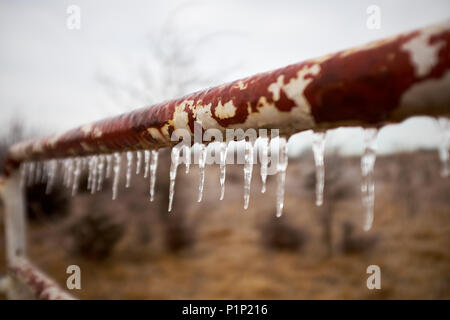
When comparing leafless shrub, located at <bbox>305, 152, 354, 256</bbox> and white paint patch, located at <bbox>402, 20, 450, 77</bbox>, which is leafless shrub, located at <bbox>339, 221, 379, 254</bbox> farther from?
white paint patch, located at <bbox>402, 20, 450, 77</bbox>

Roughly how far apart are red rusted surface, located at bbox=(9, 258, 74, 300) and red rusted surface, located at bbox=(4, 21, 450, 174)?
2.82 ft

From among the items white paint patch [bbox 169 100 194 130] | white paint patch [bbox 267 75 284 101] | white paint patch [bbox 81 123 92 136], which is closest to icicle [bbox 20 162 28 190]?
white paint patch [bbox 81 123 92 136]

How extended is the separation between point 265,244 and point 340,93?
704 cm

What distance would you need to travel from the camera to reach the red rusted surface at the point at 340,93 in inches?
12.4

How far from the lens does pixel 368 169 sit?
0.60 m

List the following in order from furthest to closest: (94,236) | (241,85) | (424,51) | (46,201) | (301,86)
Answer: (46,201) → (94,236) → (241,85) → (301,86) → (424,51)

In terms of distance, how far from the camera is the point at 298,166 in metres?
7.35

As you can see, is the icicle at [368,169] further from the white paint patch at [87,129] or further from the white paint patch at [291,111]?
the white paint patch at [87,129]

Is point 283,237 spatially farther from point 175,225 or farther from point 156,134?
point 156,134

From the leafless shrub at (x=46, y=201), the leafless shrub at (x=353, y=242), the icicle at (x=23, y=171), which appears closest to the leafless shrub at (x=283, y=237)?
the leafless shrub at (x=353, y=242)

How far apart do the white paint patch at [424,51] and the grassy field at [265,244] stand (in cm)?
517

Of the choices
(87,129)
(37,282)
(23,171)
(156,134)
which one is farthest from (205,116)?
(23,171)
